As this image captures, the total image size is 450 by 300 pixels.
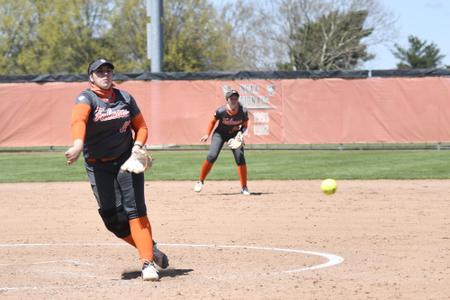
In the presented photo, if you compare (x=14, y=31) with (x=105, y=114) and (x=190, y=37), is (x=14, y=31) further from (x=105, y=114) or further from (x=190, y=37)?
(x=105, y=114)

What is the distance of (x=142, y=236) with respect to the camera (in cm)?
704

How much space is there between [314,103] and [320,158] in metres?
4.27

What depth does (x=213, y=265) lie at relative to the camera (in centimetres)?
759

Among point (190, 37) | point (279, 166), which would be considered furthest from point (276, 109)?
point (190, 37)

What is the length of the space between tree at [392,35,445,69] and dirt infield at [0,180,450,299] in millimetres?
63183

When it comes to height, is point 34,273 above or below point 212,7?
below

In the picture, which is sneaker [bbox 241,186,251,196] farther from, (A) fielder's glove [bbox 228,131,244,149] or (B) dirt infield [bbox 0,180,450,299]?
(A) fielder's glove [bbox 228,131,244,149]

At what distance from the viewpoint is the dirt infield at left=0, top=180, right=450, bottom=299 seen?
21.4 feet

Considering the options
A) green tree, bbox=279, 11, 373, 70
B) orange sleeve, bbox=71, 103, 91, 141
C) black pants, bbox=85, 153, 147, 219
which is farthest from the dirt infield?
green tree, bbox=279, 11, 373, 70


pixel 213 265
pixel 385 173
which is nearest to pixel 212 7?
pixel 385 173

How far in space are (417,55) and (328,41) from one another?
26310 millimetres

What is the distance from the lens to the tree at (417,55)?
7606cm

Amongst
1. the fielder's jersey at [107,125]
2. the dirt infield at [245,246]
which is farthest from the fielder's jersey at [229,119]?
the fielder's jersey at [107,125]

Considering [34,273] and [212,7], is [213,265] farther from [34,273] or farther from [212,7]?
A: [212,7]
